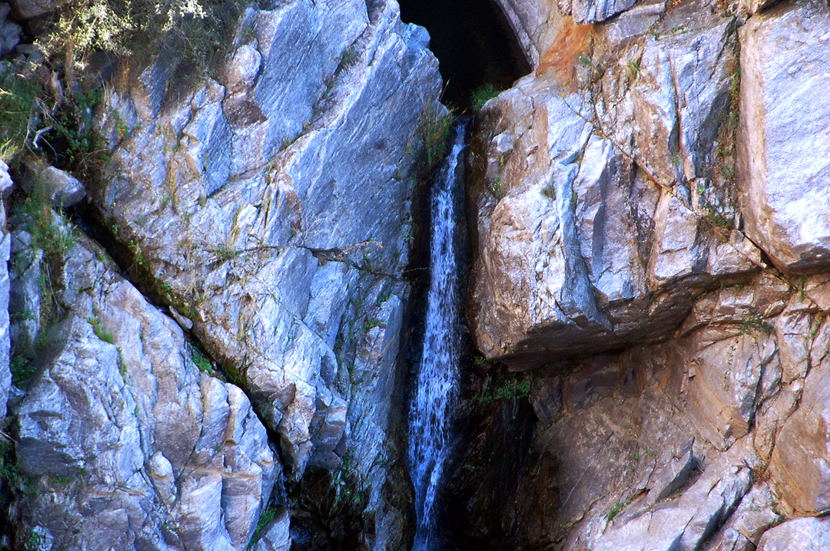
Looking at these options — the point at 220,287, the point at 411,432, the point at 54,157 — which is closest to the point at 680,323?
the point at 411,432

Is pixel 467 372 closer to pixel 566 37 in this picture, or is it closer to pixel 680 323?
pixel 680 323

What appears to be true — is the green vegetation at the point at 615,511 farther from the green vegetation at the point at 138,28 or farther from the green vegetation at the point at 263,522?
the green vegetation at the point at 138,28

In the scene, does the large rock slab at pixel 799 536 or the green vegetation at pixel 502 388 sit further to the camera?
the green vegetation at pixel 502 388

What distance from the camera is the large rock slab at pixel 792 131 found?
25.9ft

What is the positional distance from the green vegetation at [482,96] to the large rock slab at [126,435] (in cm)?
604

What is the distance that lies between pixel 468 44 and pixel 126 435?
9.01 m

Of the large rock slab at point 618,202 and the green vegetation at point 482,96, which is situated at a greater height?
the green vegetation at point 482,96

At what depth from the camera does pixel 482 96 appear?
1181 cm

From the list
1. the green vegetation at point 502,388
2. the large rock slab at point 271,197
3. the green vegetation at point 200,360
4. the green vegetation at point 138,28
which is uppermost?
the green vegetation at point 138,28

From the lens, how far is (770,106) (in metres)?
8.12

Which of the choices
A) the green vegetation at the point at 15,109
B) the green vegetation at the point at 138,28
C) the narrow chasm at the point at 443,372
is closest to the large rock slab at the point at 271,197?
the green vegetation at the point at 138,28

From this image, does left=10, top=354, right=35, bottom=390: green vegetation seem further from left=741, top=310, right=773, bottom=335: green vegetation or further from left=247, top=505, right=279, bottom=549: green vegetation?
left=741, top=310, right=773, bottom=335: green vegetation

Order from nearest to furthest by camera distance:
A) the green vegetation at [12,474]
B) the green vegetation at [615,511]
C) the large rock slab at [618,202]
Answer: the green vegetation at [12,474] < the large rock slab at [618,202] < the green vegetation at [615,511]

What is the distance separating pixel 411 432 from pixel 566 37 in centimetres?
630
